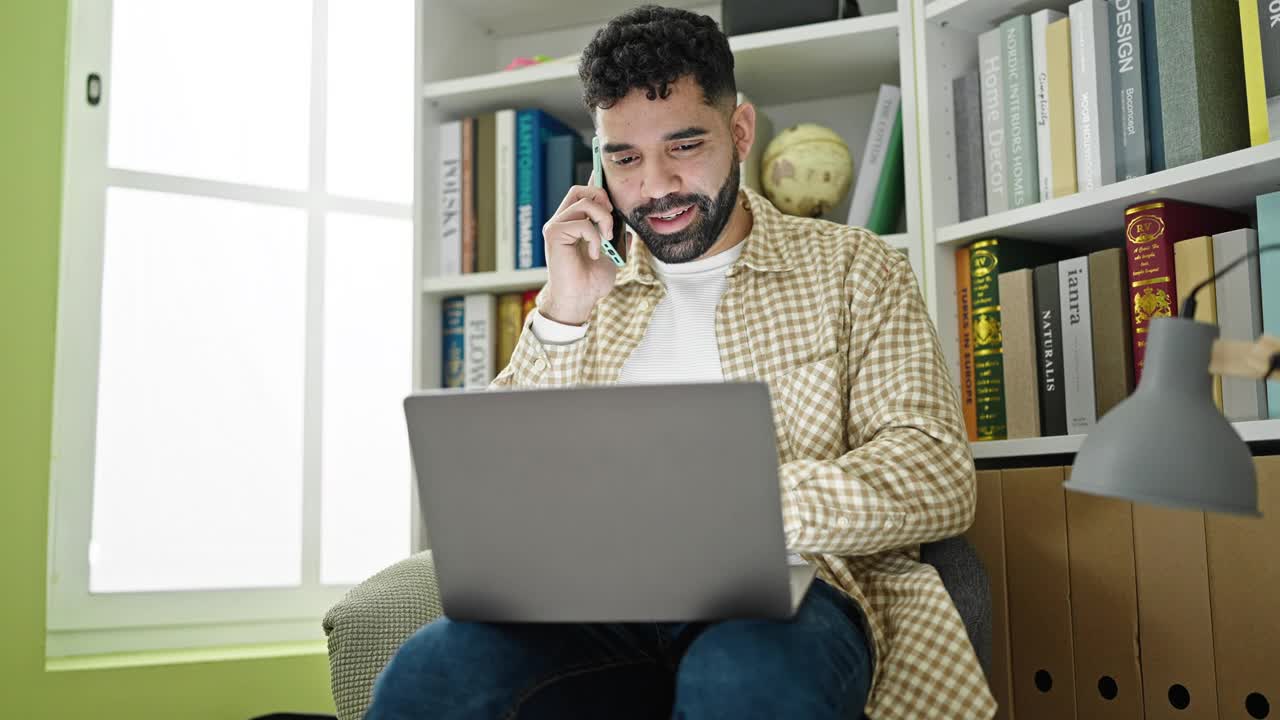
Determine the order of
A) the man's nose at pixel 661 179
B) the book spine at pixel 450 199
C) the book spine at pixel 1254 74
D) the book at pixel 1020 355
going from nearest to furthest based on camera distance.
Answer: the book spine at pixel 1254 74 < the man's nose at pixel 661 179 < the book at pixel 1020 355 < the book spine at pixel 450 199

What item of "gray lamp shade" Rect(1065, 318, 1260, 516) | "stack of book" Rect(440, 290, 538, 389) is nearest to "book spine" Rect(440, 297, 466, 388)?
"stack of book" Rect(440, 290, 538, 389)

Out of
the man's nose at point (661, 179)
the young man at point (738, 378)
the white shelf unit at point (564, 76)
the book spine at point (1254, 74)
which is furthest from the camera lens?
the white shelf unit at point (564, 76)

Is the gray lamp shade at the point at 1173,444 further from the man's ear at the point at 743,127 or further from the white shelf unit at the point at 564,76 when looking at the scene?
the white shelf unit at the point at 564,76

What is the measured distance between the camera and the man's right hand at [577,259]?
57.5 inches

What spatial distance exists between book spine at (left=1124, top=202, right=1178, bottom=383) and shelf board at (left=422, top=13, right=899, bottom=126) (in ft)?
1.73

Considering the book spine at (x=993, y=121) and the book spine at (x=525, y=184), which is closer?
the book spine at (x=993, y=121)

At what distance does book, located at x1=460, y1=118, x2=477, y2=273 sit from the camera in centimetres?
202

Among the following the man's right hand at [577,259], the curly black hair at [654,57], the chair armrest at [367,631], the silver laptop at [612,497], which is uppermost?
the curly black hair at [654,57]

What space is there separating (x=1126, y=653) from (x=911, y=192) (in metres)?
0.75

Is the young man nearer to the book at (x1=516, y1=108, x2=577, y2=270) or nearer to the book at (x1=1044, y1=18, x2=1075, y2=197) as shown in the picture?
the book at (x1=1044, y1=18, x2=1075, y2=197)

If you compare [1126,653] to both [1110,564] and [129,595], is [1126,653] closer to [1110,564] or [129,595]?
[1110,564]

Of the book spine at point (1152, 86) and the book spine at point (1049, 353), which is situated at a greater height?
the book spine at point (1152, 86)

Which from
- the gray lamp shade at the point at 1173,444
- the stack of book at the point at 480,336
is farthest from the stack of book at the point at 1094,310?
the stack of book at the point at 480,336

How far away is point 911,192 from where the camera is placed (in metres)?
1.68
